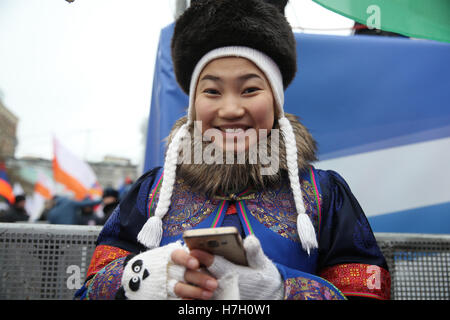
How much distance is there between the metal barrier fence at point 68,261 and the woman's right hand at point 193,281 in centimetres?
100

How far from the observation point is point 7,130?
10.5 m

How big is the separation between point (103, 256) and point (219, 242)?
0.72 m

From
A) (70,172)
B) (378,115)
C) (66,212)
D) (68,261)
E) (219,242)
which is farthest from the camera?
(70,172)

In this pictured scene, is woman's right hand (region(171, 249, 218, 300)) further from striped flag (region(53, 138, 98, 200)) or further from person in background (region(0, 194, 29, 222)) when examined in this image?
person in background (region(0, 194, 29, 222))

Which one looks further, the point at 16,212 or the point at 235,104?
the point at 16,212

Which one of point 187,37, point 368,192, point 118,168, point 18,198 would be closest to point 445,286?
point 368,192

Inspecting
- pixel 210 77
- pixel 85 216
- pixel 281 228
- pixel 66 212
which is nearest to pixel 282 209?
pixel 281 228

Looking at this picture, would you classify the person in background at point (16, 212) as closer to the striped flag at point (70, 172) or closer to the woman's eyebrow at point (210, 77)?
the striped flag at point (70, 172)

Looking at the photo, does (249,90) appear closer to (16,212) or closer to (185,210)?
(185,210)

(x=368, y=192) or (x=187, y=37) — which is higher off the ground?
(x=187, y=37)

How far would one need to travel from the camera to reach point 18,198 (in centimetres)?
511

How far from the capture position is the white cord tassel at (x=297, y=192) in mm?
1275
